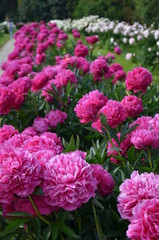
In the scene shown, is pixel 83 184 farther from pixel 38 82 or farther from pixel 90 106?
pixel 38 82

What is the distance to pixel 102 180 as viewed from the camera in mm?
1357

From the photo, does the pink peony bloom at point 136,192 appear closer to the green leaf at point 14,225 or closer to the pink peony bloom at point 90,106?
the green leaf at point 14,225

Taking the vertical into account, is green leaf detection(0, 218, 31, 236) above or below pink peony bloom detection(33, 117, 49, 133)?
above

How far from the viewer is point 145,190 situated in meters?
1.08

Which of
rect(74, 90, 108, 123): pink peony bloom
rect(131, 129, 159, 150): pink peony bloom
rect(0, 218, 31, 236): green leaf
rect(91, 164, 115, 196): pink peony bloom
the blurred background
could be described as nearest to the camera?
rect(0, 218, 31, 236): green leaf

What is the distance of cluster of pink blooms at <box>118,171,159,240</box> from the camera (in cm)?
93

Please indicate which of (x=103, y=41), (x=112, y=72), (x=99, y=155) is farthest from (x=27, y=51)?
(x=103, y=41)

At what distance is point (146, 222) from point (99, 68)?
101 inches

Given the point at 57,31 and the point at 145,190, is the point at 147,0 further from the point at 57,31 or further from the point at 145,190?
the point at 145,190

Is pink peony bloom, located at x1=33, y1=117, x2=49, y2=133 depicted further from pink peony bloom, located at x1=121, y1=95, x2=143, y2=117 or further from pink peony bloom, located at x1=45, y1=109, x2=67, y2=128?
pink peony bloom, located at x1=121, y1=95, x2=143, y2=117

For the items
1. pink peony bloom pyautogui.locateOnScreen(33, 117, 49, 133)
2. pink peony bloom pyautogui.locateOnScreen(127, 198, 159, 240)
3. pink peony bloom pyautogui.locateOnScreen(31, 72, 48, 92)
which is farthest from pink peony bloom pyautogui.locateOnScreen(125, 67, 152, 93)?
pink peony bloom pyautogui.locateOnScreen(127, 198, 159, 240)

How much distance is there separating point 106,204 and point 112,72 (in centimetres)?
252

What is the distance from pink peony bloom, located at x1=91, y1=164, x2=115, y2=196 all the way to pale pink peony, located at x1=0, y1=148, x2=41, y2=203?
263 mm

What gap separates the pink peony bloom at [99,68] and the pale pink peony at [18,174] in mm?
2312
